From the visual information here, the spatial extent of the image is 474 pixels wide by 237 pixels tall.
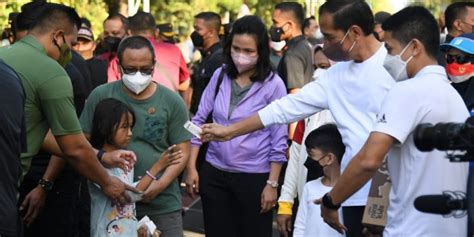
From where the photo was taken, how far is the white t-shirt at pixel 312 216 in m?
7.26

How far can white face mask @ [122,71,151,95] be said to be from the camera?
26.0 ft

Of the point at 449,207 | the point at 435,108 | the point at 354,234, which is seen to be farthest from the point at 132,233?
the point at 449,207

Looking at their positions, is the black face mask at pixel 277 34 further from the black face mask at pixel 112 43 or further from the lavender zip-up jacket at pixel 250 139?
the lavender zip-up jacket at pixel 250 139

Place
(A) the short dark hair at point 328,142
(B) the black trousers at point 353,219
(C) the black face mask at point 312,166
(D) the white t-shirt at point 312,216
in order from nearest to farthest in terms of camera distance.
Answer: (B) the black trousers at point 353,219, (D) the white t-shirt at point 312,216, (A) the short dark hair at point 328,142, (C) the black face mask at point 312,166

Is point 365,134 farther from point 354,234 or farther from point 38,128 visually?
point 38,128

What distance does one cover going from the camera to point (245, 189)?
8.45 meters

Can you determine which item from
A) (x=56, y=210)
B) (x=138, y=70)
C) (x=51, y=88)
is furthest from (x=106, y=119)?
(x=51, y=88)

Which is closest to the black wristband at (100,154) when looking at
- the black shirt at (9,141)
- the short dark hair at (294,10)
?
the black shirt at (9,141)

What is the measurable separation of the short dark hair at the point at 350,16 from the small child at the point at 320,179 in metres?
0.91

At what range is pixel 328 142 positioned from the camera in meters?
7.39

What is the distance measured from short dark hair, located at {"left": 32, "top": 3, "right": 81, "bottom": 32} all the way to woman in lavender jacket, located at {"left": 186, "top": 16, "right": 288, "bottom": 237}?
5.41 feet

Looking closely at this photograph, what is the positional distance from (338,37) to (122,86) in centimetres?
193

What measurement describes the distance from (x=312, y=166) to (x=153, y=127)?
1.14 m

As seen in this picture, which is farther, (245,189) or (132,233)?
(245,189)
